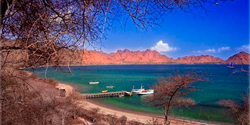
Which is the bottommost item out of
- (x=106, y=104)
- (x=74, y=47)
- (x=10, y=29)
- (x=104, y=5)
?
(x=106, y=104)

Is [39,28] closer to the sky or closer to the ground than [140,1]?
closer to the ground

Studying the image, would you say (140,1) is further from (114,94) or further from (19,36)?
(114,94)

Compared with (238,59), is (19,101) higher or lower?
lower

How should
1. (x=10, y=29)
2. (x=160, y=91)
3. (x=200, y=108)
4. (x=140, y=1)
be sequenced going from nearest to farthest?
(x=140, y=1) → (x=10, y=29) → (x=160, y=91) → (x=200, y=108)

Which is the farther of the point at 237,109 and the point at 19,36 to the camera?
the point at 237,109

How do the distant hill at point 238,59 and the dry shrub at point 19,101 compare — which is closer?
the dry shrub at point 19,101

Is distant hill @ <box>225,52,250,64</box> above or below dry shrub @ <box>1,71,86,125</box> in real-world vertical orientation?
above

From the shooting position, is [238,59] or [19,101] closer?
[19,101]

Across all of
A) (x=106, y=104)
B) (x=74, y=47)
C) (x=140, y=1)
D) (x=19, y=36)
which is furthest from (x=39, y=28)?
(x=106, y=104)

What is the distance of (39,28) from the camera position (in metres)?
1.22

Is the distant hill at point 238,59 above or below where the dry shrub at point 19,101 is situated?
above

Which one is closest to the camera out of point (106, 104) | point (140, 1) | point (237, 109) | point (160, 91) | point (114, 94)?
point (140, 1)

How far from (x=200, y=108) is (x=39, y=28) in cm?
2875

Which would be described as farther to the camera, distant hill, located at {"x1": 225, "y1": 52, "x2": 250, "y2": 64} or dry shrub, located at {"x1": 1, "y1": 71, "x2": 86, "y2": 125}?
distant hill, located at {"x1": 225, "y1": 52, "x2": 250, "y2": 64}
